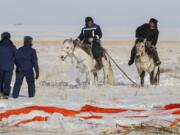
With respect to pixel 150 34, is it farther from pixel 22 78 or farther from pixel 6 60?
Answer: pixel 6 60

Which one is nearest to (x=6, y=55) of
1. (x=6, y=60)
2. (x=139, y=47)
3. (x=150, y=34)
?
(x=6, y=60)

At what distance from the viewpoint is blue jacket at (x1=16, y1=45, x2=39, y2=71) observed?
1655 cm

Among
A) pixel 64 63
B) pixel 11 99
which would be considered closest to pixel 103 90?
pixel 11 99

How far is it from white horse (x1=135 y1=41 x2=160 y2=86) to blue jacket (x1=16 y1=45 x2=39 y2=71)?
458 centimetres

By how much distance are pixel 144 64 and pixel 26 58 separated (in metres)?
5.21

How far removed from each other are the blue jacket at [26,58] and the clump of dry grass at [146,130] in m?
5.63

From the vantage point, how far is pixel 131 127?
11305mm

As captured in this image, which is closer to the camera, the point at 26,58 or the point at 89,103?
the point at 89,103

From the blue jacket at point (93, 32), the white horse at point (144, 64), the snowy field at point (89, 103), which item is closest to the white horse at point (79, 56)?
the blue jacket at point (93, 32)

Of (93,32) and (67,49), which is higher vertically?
(93,32)

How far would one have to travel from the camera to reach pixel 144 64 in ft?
68.3

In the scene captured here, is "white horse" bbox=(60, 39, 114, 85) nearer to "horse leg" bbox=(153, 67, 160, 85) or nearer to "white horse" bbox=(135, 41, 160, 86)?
"white horse" bbox=(135, 41, 160, 86)

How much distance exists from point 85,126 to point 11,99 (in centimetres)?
518

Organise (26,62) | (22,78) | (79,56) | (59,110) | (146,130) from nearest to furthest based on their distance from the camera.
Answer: (146,130) → (59,110) → (26,62) → (22,78) → (79,56)
